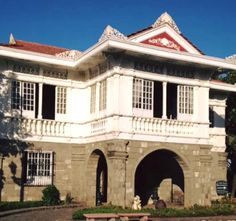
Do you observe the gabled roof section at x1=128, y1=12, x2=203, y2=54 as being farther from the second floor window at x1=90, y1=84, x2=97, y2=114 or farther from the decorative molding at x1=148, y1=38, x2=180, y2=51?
the second floor window at x1=90, y1=84, x2=97, y2=114

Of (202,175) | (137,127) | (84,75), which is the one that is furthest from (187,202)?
(84,75)

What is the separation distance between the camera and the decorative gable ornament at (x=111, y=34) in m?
17.7

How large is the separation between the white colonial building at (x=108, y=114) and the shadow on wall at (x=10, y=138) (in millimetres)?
41

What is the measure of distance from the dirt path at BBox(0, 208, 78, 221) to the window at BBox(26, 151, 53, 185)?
6.50 feet

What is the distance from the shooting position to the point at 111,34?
17.8 m

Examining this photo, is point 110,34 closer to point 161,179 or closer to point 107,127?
point 107,127

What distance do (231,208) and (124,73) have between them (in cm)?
691

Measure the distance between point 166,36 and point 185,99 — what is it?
2.82 m

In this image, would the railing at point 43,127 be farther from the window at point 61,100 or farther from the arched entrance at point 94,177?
the arched entrance at point 94,177

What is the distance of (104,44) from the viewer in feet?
58.3

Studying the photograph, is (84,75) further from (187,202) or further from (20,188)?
(187,202)

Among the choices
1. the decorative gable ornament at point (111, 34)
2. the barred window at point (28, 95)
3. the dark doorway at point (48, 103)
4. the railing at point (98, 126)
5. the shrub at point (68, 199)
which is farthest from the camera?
the dark doorway at point (48, 103)

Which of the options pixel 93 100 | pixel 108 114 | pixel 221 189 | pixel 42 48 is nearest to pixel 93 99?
pixel 93 100

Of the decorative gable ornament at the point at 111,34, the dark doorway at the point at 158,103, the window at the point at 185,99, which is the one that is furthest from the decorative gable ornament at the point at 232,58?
the decorative gable ornament at the point at 111,34
